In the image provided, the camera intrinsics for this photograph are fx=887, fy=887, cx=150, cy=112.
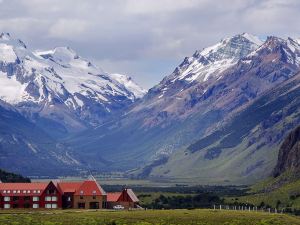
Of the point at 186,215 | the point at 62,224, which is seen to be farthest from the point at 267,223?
the point at 62,224

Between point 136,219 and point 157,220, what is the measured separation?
4.65 metres

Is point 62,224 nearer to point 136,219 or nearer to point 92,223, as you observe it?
point 92,223

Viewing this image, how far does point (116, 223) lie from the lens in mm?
188250

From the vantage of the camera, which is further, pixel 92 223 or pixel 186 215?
pixel 186 215

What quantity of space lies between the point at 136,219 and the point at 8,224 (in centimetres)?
2949

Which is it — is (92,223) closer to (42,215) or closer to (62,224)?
(62,224)

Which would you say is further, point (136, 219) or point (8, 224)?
point (136, 219)

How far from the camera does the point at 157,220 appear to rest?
193 meters

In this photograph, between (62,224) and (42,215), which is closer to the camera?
(62,224)

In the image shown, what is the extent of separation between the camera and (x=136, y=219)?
194 meters

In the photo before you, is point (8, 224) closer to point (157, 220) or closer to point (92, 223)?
point (92, 223)

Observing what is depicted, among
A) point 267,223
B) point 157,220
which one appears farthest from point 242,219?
point 157,220

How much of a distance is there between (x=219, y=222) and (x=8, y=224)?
4561 cm

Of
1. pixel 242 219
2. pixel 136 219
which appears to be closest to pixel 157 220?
pixel 136 219
